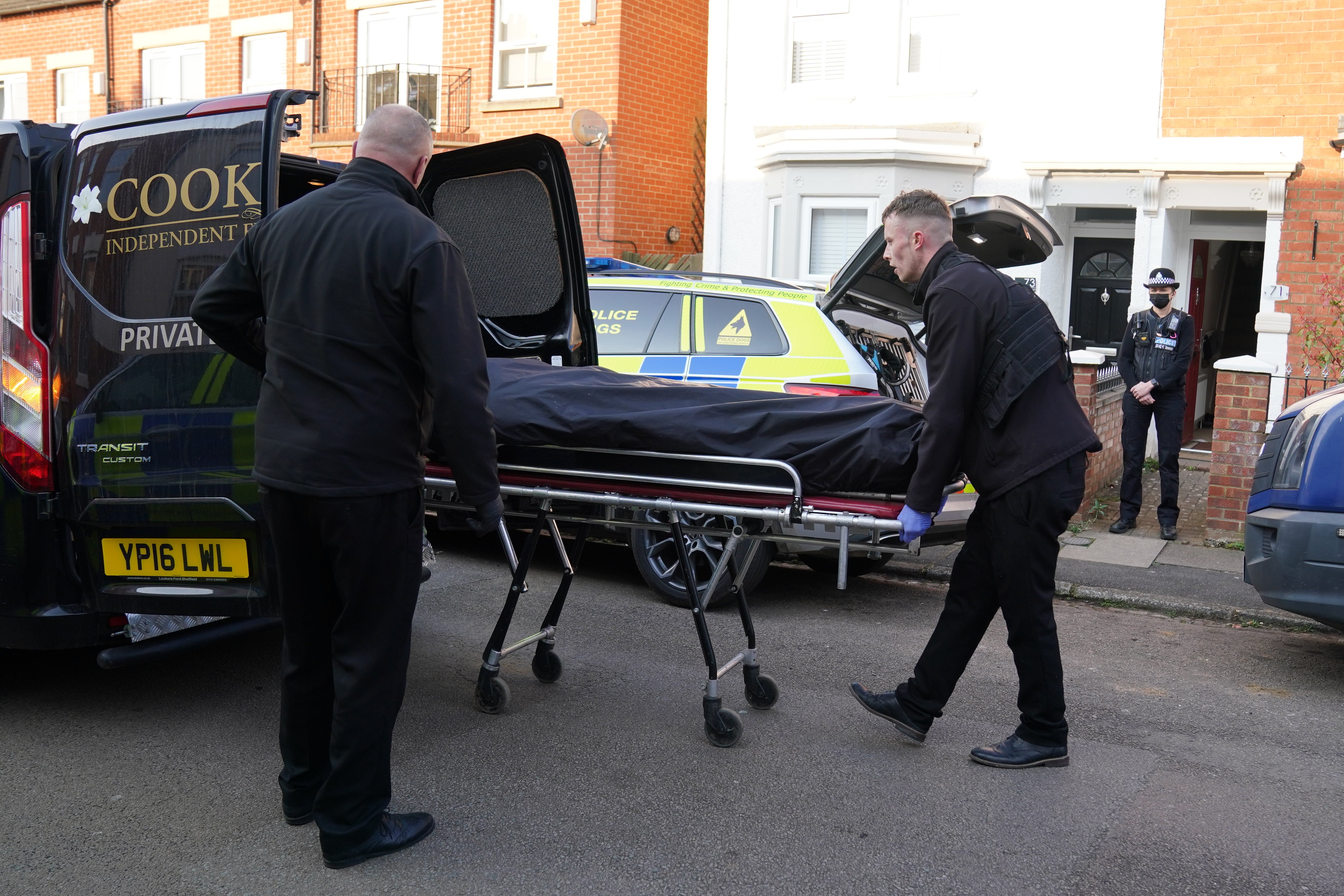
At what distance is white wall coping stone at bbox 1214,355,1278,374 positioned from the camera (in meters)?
8.64

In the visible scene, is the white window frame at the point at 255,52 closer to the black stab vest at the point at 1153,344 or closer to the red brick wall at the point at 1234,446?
the black stab vest at the point at 1153,344

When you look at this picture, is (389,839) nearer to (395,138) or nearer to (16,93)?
(395,138)

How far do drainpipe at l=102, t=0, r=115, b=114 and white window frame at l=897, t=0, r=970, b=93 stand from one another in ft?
43.9

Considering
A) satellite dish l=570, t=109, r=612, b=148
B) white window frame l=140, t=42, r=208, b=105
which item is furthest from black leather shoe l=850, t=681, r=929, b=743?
white window frame l=140, t=42, r=208, b=105

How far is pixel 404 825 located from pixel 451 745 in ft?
2.69

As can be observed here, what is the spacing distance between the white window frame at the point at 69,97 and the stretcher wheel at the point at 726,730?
1982 centimetres

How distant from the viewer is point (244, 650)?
221 inches

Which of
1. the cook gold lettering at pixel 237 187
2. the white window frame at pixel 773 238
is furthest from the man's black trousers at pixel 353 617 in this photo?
the white window frame at pixel 773 238

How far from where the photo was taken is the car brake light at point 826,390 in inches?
264

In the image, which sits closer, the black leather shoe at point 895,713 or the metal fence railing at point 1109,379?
the black leather shoe at point 895,713

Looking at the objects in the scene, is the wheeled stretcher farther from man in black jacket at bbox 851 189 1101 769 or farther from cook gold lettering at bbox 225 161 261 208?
cook gold lettering at bbox 225 161 261 208

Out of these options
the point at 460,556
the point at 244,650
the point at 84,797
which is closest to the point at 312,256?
the point at 84,797

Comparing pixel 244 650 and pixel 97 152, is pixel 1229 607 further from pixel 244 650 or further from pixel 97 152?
pixel 97 152

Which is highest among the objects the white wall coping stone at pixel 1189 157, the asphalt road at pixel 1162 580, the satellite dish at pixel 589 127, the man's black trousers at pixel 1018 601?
the satellite dish at pixel 589 127
